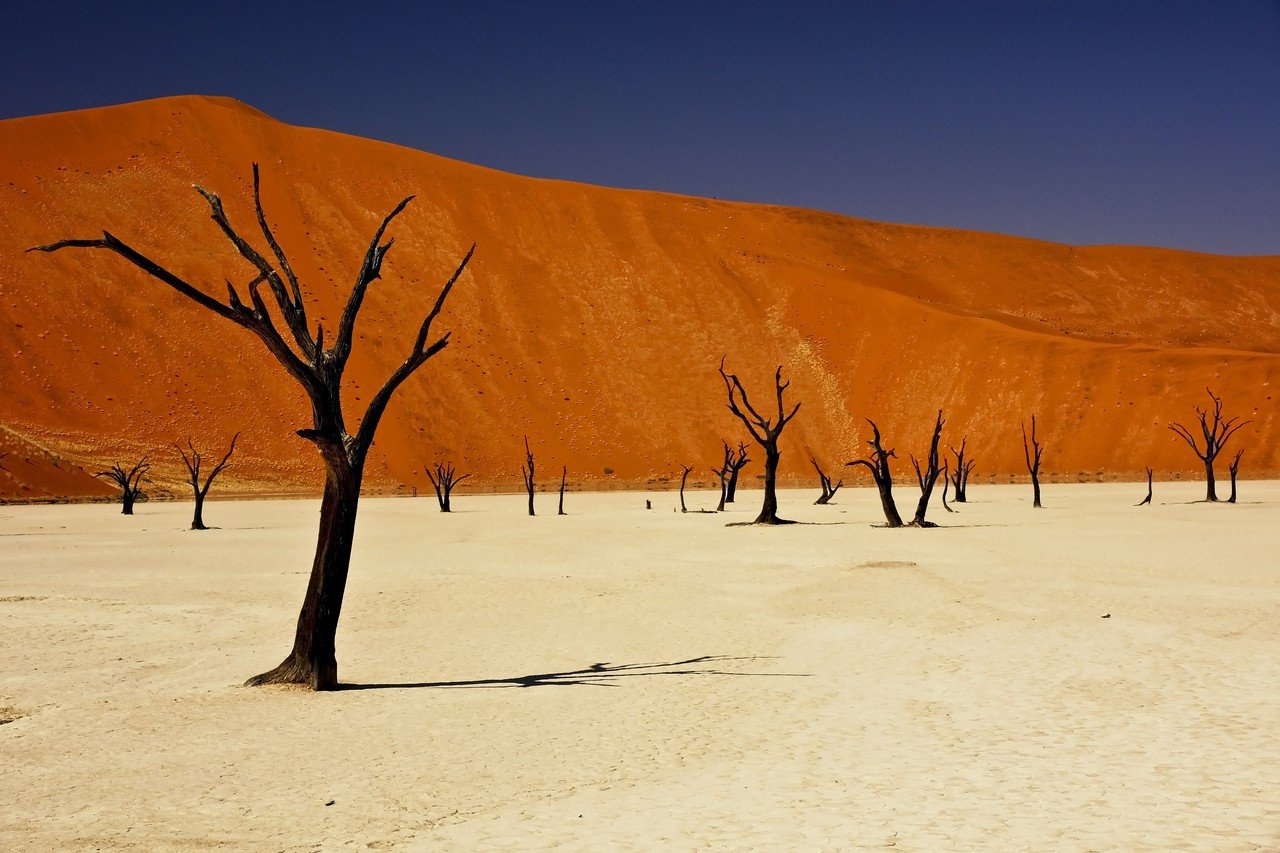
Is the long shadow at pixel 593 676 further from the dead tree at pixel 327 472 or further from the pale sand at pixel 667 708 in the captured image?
the dead tree at pixel 327 472

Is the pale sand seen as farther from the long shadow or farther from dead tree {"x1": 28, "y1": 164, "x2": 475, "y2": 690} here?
dead tree {"x1": 28, "y1": 164, "x2": 475, "y2": 690}

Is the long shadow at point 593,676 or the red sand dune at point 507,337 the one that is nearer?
the long shadow at point 593,676

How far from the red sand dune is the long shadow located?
155ft

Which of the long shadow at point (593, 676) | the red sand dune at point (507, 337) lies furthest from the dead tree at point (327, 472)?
the red sand dune at point (507, 337)

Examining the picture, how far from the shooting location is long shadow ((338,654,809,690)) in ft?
35.8

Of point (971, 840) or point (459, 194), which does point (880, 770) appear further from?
point (459, 194)

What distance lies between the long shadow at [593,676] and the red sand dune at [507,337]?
4714 cm

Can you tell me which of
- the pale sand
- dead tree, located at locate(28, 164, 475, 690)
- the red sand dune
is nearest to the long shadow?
the pale sand

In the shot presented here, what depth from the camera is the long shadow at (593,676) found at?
10922 millimetres

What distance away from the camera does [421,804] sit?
6.92m

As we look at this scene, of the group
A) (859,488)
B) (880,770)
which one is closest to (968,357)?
(859,488)

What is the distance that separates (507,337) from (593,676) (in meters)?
70.0

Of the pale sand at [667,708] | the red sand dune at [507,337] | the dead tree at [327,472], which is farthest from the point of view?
the red sand dune at [507,337]

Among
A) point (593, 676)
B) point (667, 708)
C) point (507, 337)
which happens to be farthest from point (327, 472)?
point (507, 337)
